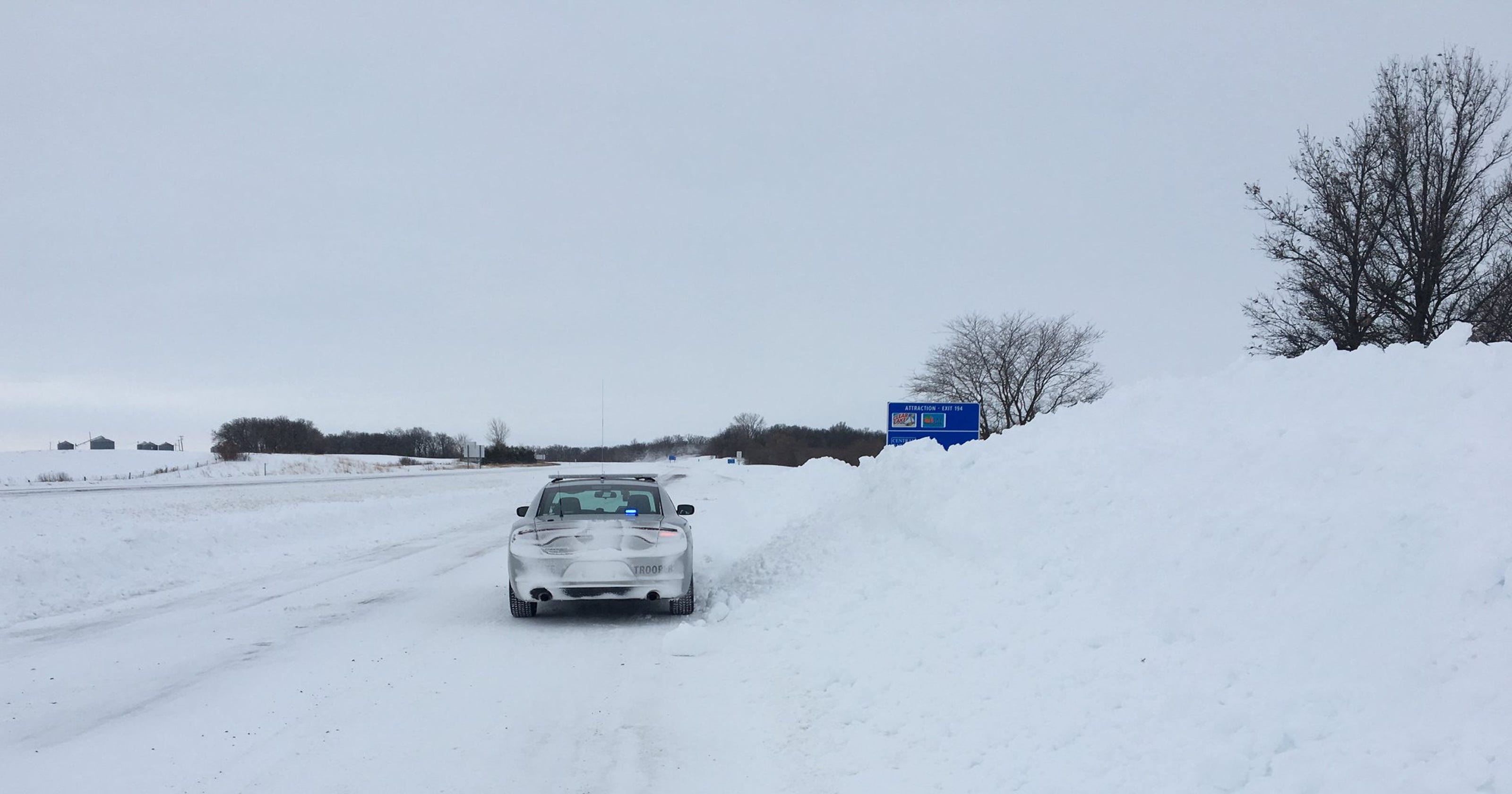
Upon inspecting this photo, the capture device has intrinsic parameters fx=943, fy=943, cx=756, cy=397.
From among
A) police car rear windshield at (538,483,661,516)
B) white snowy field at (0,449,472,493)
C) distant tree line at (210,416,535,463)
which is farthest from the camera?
distant tree line at (210,416,535,463)

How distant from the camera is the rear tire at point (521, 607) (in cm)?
1022

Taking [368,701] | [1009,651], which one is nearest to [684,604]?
[368,701]

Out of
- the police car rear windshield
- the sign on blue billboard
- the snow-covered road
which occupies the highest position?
the sign on blue billboard

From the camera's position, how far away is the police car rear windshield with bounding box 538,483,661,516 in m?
10.4

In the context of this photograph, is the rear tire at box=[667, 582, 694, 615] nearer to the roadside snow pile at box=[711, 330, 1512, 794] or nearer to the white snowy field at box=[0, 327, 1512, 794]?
the white snowy field at box=[0, 327, 1512, 794]

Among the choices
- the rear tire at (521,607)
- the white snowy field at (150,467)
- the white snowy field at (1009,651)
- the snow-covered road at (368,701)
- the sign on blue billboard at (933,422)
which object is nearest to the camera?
the white snowy field at (1009,651)

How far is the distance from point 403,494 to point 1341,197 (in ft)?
116

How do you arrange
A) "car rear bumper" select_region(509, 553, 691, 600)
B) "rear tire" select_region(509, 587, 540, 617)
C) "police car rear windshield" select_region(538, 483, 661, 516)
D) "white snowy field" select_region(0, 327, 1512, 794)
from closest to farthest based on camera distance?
"white snowy field" select_region(0, 327, 1512, 794)
"car rear bumper" select_region(509, 553, 691, 600)
"rear tire" select_region(509, 587, 540, 617)
"police car rear windshield" select_region(538, 483, 661, 516)

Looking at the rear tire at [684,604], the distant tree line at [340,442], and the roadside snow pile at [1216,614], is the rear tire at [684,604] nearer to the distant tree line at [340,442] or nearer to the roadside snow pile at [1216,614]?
the roadside snow pile at [1216,614]

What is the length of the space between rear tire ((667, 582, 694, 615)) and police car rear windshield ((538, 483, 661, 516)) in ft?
3.07

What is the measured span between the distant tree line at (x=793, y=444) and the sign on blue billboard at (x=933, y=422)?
37.0m

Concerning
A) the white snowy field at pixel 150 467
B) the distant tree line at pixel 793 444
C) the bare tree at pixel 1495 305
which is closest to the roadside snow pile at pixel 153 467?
the white snowy field at pixel 150 467

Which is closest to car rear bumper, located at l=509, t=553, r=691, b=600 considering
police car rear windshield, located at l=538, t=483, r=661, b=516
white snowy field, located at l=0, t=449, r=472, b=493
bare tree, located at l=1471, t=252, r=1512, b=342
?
police car rear windshield, located at l=538, t=483, r=661, b=516

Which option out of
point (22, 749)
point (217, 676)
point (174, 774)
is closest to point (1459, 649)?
point (174, 774)
